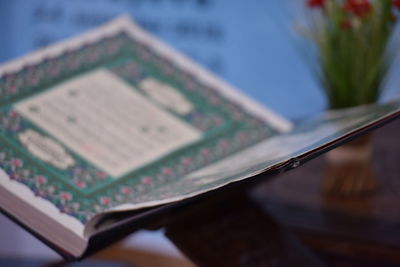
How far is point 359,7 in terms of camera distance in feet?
3.03

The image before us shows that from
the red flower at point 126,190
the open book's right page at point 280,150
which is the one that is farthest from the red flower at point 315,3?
the red flower at point 126,190

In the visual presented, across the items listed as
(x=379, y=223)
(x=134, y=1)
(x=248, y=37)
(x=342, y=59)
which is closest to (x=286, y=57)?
(x=248, y=37)

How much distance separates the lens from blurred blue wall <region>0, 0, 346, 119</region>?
7.69 ft

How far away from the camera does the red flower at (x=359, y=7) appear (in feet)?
3.03

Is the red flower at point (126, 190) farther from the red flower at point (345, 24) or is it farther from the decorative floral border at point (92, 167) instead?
the red flower at point (345, 24)

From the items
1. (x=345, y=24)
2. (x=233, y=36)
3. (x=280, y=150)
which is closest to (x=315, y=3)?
(x=345, y=24)

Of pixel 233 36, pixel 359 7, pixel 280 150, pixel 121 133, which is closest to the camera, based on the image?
pixel 280 150

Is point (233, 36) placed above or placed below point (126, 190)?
below

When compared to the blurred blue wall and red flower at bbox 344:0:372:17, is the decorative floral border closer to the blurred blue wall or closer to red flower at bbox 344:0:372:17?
red flower at bbox 344:0:372:17

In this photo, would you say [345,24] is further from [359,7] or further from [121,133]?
[121,133]

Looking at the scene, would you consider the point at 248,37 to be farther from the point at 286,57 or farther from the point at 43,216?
the point at 43,216

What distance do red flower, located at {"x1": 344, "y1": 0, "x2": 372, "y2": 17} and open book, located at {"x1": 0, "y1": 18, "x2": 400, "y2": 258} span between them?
156 mm

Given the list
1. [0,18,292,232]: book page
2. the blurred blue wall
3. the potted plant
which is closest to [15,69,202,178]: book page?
[0,18,292,232]: book page

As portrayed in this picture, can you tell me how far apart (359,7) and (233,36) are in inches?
58.9
